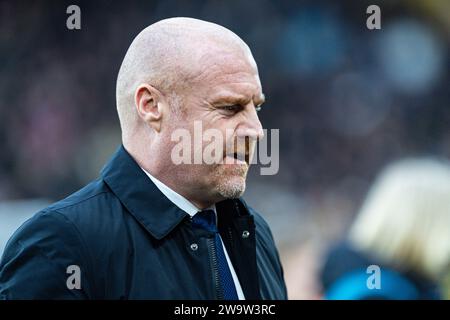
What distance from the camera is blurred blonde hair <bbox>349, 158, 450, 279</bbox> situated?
96.2 inches

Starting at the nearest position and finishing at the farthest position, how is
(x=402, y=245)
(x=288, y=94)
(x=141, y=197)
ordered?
(x=141, y=197)
(x=402, y=245)
(x=288, y=94)

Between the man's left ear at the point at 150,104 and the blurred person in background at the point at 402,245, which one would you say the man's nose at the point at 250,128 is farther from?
the blurred person in background at the point at 402,245

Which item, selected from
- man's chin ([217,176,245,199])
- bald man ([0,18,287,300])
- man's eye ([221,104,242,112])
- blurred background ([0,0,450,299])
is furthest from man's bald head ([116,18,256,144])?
blurred background ([0,0,450,299])

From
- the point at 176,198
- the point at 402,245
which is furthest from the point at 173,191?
the point at 402,245

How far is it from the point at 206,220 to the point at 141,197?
186mm

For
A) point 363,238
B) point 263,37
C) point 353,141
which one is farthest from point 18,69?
point 363,238

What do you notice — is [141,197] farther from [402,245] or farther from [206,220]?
[402,245]

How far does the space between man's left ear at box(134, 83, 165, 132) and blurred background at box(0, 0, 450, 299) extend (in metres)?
4.84

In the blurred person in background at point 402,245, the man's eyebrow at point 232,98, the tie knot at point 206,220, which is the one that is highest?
the man's eyebrow at point 232,98

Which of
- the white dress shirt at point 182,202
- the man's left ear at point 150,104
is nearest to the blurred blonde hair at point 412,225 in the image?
the white dress shirt at point 182,202

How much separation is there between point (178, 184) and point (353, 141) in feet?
20.3

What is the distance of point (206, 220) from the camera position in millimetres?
1975

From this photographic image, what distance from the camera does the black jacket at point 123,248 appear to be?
5.65ft

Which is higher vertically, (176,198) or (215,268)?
(176,198)
